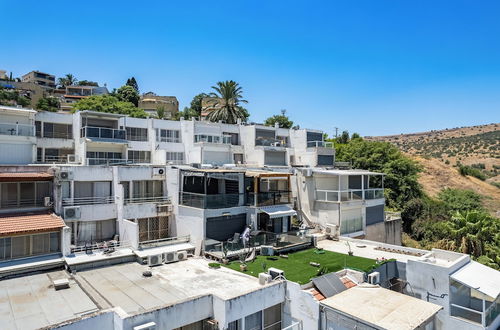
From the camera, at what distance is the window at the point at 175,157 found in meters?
39.8

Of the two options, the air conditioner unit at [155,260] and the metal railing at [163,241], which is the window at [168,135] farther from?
the air conditioner unit at [155,260]

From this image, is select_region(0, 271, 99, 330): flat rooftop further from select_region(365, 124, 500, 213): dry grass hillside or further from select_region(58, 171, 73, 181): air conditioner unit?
select_region(365, 124, 500, 213): dry grass hillside

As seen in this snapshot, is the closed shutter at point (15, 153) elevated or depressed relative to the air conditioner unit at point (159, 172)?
elevated

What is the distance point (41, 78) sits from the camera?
113 meters

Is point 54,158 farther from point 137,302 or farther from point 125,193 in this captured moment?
point 137,302

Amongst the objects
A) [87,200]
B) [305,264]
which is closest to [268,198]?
[305,264]

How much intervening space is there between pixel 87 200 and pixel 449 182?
75.8 meters

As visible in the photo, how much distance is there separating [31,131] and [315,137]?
3728 centimetres

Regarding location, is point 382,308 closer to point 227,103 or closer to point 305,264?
point 305,264

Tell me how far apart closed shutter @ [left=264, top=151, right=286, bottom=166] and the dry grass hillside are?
3961 centimetres

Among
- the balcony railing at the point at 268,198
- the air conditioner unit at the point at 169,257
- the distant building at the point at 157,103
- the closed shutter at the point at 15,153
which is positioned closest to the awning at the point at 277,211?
the balcony railing at the point at 268,198

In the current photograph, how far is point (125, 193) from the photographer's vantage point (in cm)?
2308

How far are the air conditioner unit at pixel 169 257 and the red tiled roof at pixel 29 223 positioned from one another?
588 centimetres

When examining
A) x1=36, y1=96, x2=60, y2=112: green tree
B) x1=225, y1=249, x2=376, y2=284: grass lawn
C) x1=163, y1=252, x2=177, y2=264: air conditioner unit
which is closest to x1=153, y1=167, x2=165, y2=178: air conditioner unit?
x1=163, y1=252, x2=177, y2=264: air conditioner unit
